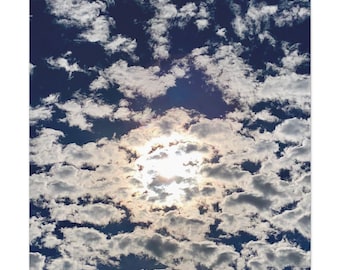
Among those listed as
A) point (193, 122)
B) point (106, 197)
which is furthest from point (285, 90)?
point (106, 197)

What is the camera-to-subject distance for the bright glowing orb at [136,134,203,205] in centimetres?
297

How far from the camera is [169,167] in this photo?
300 cm

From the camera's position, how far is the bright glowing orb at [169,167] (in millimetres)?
2973

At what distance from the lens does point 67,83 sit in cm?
303

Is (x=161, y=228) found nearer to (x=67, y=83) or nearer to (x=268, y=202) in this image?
(x=268, y=202)

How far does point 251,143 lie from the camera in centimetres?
296

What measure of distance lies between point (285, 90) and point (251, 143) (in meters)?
0.38
